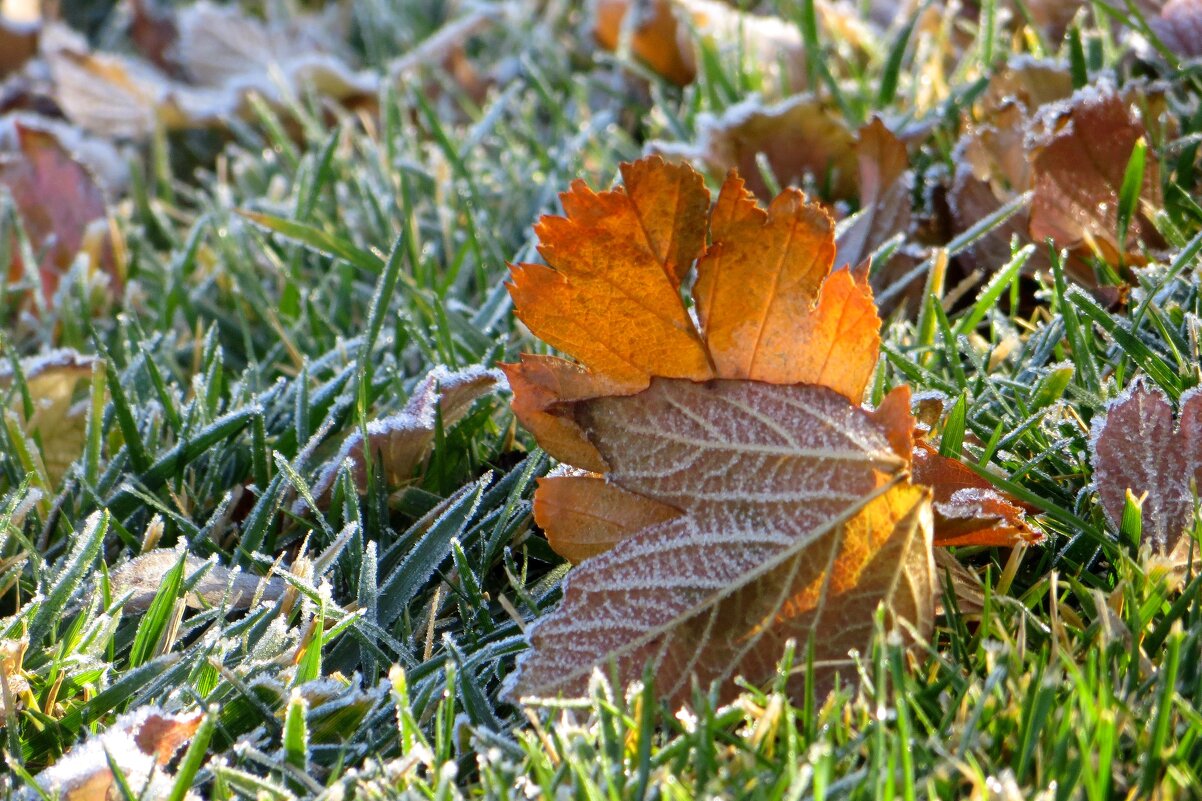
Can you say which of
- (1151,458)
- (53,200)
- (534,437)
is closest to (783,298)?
(534,437)

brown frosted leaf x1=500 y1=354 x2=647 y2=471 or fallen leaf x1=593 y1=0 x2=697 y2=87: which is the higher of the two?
fallen leaf x1=593 y1=0 x2=697 y2=87

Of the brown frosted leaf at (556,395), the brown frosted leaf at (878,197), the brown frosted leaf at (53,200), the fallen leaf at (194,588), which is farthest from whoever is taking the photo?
the brown frosted leaf at (53,200)

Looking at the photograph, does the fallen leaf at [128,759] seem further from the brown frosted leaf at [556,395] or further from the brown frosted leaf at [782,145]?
the brown frosted leaf at [782,145]

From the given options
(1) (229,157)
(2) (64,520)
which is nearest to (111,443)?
(2) (64,520)

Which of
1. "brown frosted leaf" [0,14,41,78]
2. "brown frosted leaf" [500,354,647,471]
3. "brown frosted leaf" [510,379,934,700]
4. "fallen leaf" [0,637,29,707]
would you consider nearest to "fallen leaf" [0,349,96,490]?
"fallen leaf" [0,637,29,707]

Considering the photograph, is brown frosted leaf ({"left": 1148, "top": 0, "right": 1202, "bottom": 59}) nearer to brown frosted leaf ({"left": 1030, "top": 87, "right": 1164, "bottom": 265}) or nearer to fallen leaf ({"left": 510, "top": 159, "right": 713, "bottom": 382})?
brown frosted leaf ({"left": 1030, "top": 87, "right": 1164, "bottom": 265})

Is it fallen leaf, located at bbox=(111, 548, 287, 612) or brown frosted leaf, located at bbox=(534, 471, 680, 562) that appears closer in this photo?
brown frosted leaf, located at bbox=(534, 471, 680, 562)

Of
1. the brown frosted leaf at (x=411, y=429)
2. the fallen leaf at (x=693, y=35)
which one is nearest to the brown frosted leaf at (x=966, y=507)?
the brown frosted leaf at (x=411, y=429)

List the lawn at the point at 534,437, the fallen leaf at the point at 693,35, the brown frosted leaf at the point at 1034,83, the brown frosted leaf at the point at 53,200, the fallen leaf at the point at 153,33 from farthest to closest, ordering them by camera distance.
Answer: the fallen leaf at the point at 153,33, the fallen leaf at the point at 693,35, the brown frosted leaf at the point at 53,200, the brown frosted leaf at the point at 1034,83, the lawn at the point at 534,437
